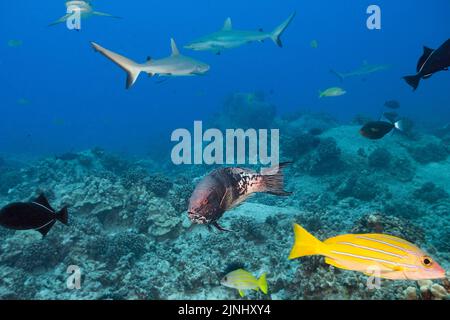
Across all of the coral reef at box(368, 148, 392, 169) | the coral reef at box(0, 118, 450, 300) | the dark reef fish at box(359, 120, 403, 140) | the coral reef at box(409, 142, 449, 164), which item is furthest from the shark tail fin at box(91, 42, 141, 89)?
the coral reef at box(409, 142, 449, 164)

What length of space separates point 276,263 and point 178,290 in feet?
6.40

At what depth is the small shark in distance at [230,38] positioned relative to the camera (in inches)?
400

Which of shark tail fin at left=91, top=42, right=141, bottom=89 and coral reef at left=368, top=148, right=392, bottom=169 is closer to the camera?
shark tail fin at left=91, top=42, right=141, bottom=89

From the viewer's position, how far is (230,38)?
1114 centimetres

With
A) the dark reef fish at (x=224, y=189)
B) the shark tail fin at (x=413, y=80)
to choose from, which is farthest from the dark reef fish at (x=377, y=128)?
the dark reef fish at (x=224, y=189)

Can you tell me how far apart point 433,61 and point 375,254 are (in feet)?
7.85

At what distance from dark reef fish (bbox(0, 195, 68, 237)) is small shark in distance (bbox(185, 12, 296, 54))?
7.20 meters

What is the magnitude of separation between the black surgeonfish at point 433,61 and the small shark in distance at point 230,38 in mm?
7272

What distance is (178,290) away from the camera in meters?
5.55

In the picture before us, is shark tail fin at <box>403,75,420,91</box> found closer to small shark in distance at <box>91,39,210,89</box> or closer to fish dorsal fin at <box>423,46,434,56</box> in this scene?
fish dorsal fin at <box>423,46,434,56</box>

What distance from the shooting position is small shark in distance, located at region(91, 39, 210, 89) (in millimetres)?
4352

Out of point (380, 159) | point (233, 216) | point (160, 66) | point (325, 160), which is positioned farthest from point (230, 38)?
point (380, 159)

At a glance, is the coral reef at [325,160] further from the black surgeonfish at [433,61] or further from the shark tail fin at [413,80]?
the black surgeonfish at [433,61]
